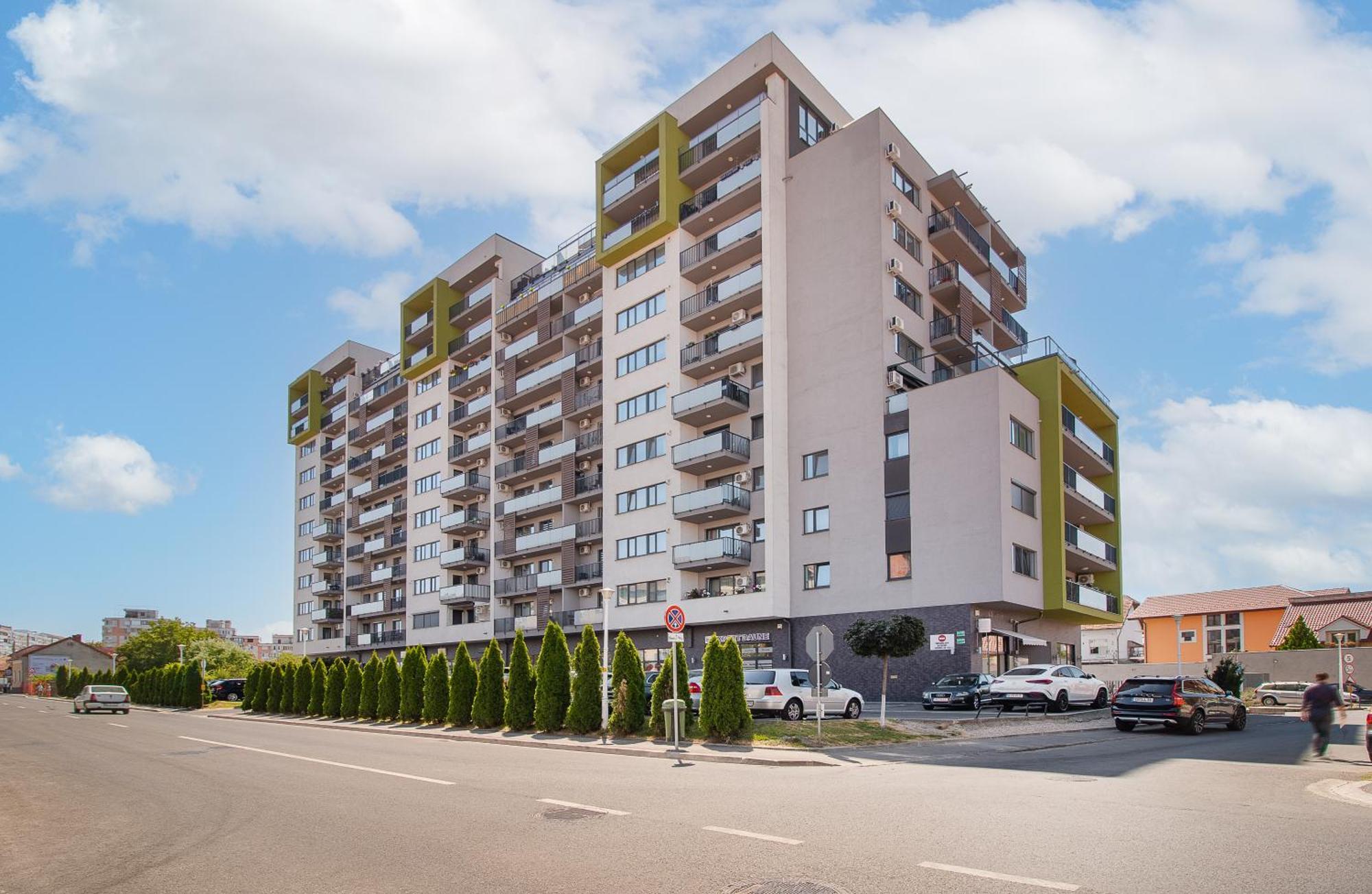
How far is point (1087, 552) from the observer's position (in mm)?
48938

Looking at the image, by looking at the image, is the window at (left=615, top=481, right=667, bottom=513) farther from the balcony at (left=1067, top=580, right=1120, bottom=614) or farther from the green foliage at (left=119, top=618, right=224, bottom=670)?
the green foliage at (left=119, top=618, right=224, bottom=670)

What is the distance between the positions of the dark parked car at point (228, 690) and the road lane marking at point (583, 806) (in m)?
57.7

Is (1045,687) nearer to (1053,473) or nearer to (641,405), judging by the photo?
(1053,473)

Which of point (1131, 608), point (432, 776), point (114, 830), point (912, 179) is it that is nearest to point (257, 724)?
point (432, 776)

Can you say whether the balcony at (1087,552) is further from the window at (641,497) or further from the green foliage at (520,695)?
the green foliage at (520,695)

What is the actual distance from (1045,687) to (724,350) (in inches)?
920

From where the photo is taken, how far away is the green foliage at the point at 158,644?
114 m

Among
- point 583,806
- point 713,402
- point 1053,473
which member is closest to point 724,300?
point 713,402

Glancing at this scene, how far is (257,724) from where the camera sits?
36375 mm

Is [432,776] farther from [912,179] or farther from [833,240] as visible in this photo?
[912,179]

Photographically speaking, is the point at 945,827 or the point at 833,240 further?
the point at 833,240

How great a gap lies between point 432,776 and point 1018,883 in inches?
420

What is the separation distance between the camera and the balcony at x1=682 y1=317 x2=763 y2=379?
48.4 meters

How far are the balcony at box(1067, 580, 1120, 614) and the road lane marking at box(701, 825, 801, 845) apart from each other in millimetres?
39260
